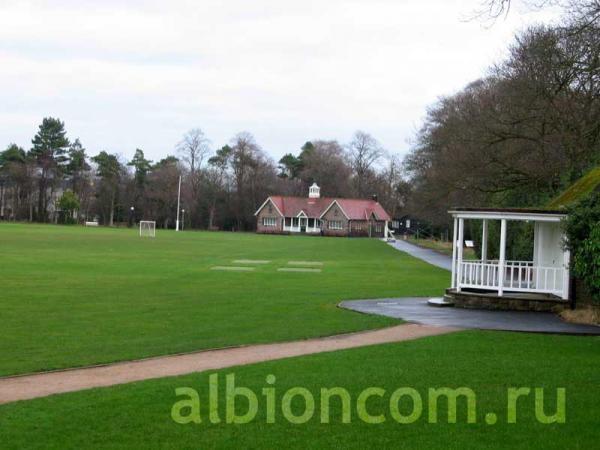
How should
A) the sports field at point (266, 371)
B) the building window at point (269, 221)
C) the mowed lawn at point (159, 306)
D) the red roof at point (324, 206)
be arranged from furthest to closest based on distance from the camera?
1. the building window at point (269, 221)
2. the red roof at point (324, 206)
3. the mowed lawn at point (159, 306)
4. the sports field at point (266, 371)

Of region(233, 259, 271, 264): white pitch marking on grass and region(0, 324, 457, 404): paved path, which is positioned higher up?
region(233, 259, 271, 264): white pitch marking on grass

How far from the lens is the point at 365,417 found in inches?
308

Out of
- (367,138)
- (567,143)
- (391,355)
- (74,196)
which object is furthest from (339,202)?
(391,355)

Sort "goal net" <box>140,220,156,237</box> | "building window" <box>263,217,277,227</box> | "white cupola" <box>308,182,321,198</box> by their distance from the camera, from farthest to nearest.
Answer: "white cupola" <box>308,182,321,198</box>
"building window" <box>263,217,277,227</box>
"goal net" <box>140,220,156,237</box>

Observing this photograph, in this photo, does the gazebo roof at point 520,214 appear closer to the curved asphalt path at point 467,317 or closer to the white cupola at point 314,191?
the curved asphalt path at point 467,317

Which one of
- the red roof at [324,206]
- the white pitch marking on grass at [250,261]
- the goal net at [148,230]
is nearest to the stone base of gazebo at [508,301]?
the white pitch marking on grass at [250,261]

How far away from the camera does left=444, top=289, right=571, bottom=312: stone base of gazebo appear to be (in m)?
19.9

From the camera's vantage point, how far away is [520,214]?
2083cm

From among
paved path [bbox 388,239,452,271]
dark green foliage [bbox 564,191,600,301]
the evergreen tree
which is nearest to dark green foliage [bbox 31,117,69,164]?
the evergreen tree

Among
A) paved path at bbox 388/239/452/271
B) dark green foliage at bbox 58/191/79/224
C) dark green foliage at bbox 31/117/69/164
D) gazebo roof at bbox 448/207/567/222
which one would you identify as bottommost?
paved path at bbox 388/239/452/271

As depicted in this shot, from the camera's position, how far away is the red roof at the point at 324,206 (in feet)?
408

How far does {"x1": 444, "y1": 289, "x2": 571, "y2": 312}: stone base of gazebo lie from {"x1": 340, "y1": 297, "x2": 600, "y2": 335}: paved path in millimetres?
384

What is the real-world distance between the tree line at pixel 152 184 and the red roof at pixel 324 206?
6521 millimetres

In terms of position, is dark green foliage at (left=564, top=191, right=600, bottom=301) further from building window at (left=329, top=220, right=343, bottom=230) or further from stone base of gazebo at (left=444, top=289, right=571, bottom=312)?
building window at (left=329, top=220, right=343, bottom=230)
